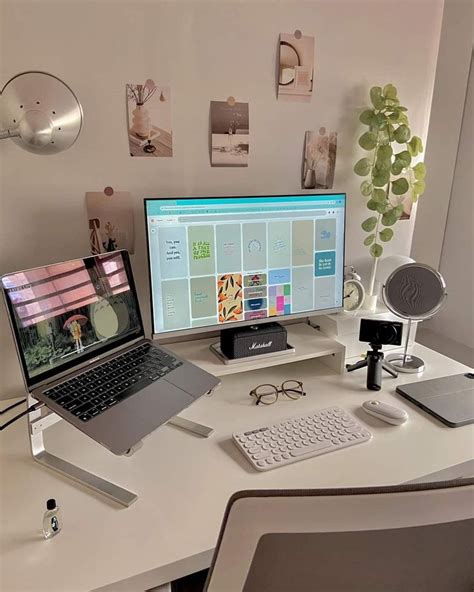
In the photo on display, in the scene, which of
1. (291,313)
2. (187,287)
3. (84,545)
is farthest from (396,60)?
(84,545)

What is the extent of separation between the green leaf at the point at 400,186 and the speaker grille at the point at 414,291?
11.4 inches

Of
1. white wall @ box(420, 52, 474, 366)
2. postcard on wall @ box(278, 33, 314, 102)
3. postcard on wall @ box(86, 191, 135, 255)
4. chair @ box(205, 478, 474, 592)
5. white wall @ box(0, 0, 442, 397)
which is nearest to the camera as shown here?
chair @ box(205, 478, 474, 592)

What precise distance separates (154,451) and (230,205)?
66 cm

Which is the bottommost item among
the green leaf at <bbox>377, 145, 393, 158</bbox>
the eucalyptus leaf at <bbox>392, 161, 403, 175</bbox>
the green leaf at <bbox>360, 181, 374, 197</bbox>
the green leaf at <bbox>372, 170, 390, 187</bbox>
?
the green leaf at <bbox>360, 181, 374, 197</bbox>

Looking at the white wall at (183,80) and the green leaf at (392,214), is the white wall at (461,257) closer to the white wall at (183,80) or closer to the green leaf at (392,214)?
the white wall at (183,80)

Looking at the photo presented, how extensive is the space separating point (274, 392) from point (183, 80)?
2.93 feet

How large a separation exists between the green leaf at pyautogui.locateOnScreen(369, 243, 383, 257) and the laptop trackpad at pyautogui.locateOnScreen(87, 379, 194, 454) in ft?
2.98

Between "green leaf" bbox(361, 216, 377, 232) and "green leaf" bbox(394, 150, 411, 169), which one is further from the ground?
"green leaf" bbox(394, 150, 411, 169)

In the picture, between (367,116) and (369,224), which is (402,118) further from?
(369,224)

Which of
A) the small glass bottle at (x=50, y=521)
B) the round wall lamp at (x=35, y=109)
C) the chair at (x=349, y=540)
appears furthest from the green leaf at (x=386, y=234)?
the small glass bottle at (x=50, y=521)

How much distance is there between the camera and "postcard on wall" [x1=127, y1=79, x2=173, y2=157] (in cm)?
125

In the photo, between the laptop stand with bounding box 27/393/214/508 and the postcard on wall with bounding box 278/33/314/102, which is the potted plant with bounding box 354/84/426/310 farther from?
the laptop stand with bounding box 27/393/214/508

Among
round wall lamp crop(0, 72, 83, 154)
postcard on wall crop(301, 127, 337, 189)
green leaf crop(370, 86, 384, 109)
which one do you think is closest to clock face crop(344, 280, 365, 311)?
postcard on wall crop(301, 127, 337, 189)

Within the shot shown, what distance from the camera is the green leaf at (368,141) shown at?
5.02ft
